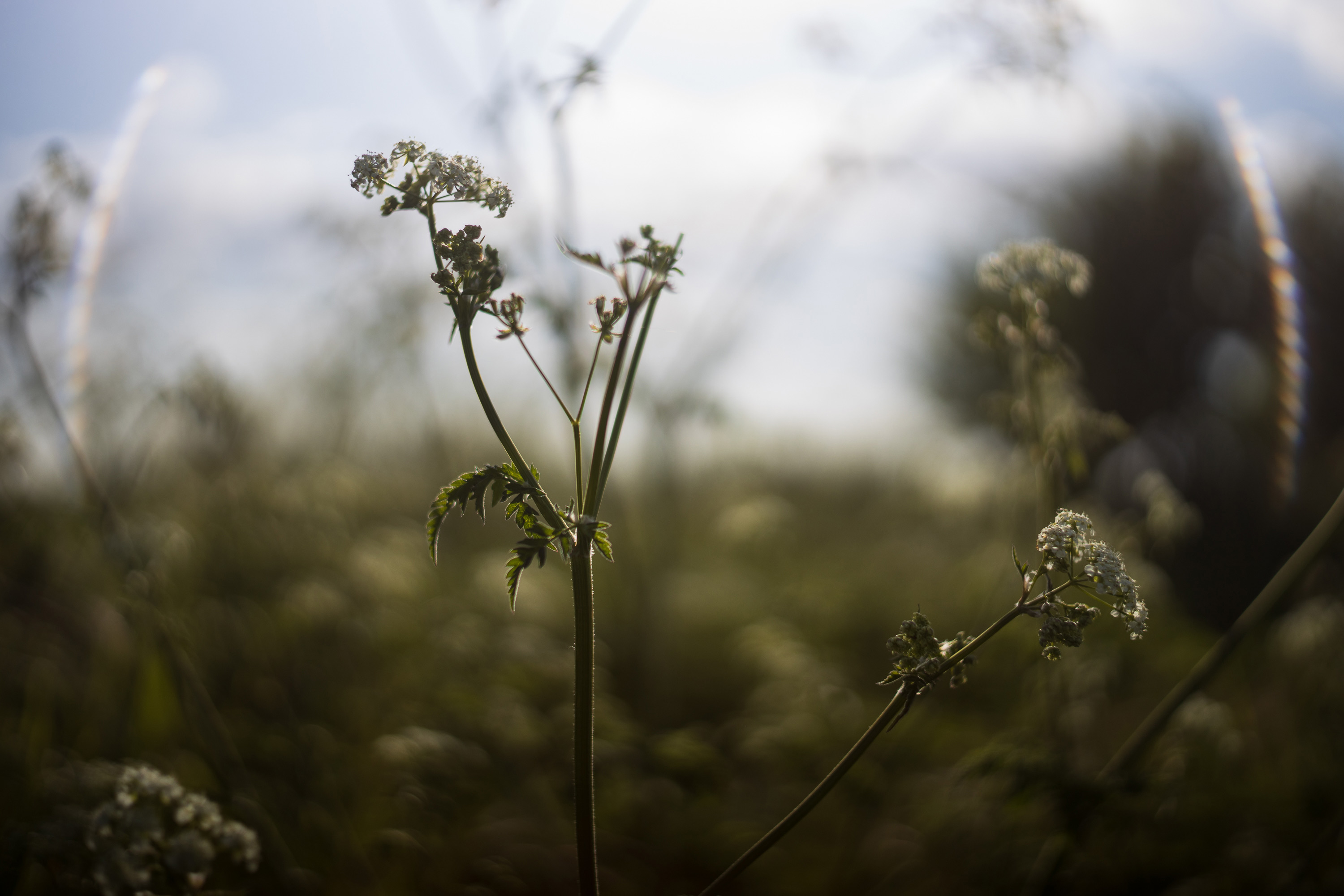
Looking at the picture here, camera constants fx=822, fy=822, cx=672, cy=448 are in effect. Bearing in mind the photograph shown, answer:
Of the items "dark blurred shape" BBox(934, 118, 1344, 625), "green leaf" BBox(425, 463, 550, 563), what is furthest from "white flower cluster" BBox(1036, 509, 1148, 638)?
"dark blurred shape" BBox(934, 118, 1344, 625)

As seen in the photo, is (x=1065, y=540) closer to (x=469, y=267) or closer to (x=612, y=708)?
(x=469, y=267)

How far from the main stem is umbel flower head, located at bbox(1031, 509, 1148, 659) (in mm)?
665

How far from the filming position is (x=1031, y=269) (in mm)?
2018

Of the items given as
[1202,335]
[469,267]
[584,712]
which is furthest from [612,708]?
[1202,335]

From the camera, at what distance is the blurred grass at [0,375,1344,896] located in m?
2.86

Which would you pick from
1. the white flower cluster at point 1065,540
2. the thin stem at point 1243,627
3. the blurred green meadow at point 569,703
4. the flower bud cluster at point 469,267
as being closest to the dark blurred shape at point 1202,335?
the blurred green meadow at point 569,703

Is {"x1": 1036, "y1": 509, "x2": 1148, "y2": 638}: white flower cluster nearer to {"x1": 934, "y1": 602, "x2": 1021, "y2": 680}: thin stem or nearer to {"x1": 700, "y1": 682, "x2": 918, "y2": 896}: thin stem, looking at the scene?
{"x1": 934, "y1": 602, "x2": 1021, "y2": 680}: thin stem

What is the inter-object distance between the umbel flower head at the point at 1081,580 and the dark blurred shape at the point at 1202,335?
27.4ft

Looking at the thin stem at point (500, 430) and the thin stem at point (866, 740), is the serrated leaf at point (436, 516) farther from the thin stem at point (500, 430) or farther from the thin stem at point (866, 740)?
the thin stem at point (866, 740)

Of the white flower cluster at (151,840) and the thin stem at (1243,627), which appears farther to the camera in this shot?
the thin stem at (1243,627)

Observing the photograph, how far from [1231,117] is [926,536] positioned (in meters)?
5.90

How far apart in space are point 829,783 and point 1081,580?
19.4 inches

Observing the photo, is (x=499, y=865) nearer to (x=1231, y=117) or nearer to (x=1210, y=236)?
(x=1231, y=117)

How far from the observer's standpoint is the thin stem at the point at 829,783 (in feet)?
3.99
